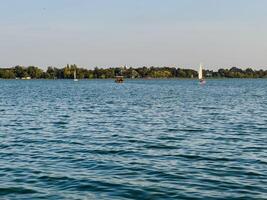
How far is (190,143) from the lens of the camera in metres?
32.1

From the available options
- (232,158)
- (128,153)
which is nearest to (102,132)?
(128,153)

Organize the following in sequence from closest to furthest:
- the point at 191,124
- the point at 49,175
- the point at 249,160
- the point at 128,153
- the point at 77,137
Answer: the point at 49,175
the point at 249,160
the point at 128,153
the point at 77,137
the point at 191,124

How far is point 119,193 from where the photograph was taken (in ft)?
62.7

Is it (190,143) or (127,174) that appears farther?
(190,143)

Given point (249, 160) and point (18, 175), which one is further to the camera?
point (249, 160)

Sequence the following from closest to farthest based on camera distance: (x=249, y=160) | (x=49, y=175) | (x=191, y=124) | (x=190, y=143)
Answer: (x=49, y=175) → (x=249, y=160) → (x=190, y=143) → (x=191, y=124)

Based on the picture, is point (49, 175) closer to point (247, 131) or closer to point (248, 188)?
point (248, 188)

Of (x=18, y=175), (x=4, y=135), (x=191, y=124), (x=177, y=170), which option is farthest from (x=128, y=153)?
(x=191, y=124)

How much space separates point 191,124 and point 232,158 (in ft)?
60.0

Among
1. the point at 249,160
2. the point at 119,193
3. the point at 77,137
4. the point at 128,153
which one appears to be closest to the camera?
the point at 119,193

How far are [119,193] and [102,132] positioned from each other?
19.6 metres

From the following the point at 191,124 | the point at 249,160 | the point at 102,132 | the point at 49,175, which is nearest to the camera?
the point at 49,175

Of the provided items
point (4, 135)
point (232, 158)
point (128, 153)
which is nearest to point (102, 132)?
point (4, 135)

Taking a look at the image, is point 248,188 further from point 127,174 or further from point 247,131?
point 247,131
